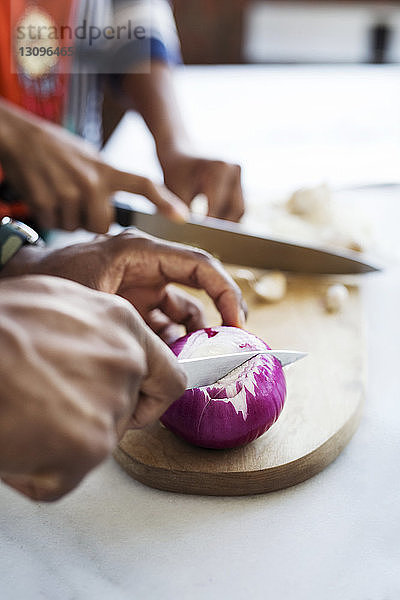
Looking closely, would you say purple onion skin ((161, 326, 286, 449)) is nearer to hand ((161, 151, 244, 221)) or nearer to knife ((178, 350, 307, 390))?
knife ((178, 350, 307, 390))

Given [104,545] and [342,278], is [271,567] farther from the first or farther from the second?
[342,278]

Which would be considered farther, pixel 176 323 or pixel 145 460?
pixel 176 323

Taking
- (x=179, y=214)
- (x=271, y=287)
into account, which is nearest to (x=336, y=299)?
(x=271, y=287)

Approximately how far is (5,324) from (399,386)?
646 millimetres

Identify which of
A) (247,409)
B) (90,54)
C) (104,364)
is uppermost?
(90,54)

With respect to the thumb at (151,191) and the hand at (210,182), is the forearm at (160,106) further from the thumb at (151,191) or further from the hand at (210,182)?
the thumb at (151,191)

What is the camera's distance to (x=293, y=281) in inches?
47.1

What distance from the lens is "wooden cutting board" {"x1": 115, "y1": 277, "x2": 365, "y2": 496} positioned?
2.54 ft

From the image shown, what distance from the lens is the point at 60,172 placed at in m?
1.16

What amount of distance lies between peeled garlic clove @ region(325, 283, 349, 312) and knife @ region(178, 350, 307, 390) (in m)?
0.30

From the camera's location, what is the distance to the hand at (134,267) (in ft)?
2.98

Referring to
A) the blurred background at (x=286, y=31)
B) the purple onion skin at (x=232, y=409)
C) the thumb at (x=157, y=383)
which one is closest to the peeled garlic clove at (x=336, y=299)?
the purple onion skin at (x=232, y=409)

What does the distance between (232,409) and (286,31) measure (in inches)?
132

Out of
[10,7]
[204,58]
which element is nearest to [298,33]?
[204,58]
